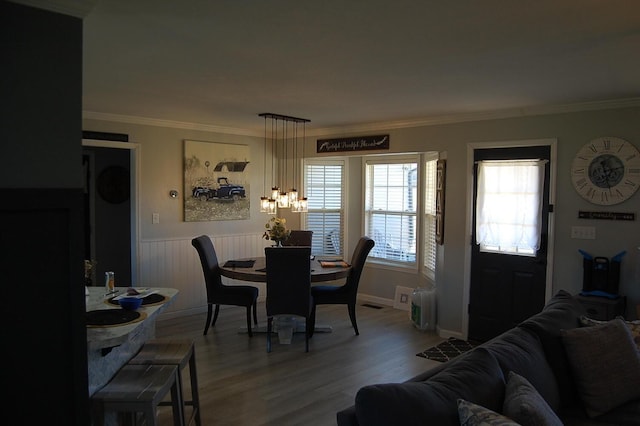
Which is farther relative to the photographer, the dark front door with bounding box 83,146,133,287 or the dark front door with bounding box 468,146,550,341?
the dark front door with bounding box 83,146,133,287

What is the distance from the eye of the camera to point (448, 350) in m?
4.68

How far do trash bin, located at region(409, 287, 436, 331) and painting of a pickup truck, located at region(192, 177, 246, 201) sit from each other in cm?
270

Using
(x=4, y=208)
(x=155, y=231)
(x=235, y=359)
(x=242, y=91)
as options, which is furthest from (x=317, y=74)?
(x=155, y=231)

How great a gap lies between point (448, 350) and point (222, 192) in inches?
134

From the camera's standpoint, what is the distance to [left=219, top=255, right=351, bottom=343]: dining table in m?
4.69

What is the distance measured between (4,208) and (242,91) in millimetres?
2380

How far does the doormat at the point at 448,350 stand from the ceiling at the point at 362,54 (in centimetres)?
241

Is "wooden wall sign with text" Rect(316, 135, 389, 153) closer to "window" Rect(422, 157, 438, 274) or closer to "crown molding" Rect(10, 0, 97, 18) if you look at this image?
"window" Rect(422, 157, 438, 274)

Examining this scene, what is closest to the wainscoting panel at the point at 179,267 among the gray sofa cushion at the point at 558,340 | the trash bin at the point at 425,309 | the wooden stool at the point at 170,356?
the trash bin at the point at 425,309

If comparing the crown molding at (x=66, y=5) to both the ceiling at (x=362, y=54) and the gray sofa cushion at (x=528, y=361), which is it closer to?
the ceiling at (x=362, y=54)

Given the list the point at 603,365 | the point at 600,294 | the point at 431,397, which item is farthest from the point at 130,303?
the point at 600,294

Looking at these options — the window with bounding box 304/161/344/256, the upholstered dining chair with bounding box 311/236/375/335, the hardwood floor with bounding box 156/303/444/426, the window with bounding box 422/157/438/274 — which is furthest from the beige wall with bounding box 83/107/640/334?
the upholstered dining chair with bounding box 311/236/375/335

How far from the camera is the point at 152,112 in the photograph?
511 centimetres

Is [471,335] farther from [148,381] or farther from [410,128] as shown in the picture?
[148,381]
